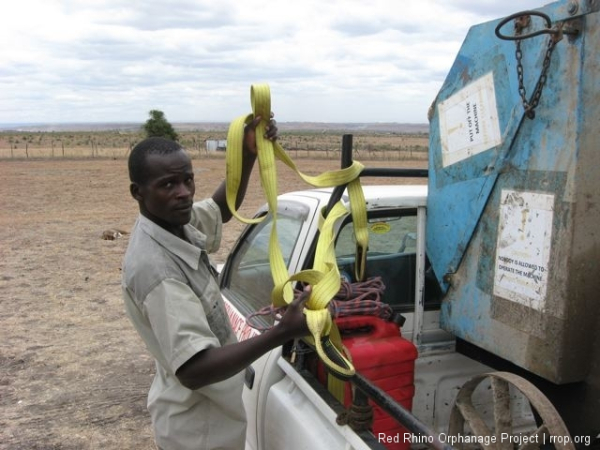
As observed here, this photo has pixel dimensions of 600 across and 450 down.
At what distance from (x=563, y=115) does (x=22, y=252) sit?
32.5 ft

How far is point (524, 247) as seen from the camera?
2.09 metres

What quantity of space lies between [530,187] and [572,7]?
611 millimetres

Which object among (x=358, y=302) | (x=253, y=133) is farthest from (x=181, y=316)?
(x=358, y=302)

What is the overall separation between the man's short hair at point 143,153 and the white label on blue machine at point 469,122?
1.19 metres

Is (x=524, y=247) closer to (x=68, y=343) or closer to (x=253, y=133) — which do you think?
(x=253, y=133)

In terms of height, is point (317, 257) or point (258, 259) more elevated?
point (317, 257)

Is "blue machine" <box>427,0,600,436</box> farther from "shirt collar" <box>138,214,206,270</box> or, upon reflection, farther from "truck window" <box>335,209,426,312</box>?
"shirt collar" <box>138,214,206,270</box>

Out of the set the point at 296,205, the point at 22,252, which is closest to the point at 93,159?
the point at 22,252

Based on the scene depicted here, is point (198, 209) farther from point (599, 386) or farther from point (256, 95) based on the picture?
point (599, 386)

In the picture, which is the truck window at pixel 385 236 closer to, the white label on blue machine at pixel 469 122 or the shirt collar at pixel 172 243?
the white label on blue machine at pixel 469 122

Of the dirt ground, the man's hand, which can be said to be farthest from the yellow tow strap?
the dirt ground

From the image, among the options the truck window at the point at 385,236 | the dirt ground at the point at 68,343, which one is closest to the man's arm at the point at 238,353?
the truck window at the point at 385,236

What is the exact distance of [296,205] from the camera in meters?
3.07

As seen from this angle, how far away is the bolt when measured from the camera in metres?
1.80
